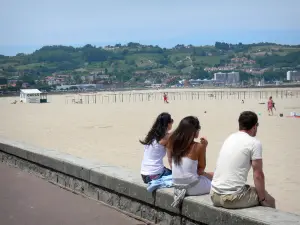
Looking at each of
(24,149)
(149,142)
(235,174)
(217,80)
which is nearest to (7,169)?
(24,149)

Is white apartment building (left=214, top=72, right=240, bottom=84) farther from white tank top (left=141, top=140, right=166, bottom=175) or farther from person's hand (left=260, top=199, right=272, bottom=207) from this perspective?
→ person's hand (left=260, top=199, right=272, bottom=207)

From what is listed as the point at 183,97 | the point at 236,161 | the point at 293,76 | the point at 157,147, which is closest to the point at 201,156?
the point at 236,161

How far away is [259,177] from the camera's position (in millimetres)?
4016

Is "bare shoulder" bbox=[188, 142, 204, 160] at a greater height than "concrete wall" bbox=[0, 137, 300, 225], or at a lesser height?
greater

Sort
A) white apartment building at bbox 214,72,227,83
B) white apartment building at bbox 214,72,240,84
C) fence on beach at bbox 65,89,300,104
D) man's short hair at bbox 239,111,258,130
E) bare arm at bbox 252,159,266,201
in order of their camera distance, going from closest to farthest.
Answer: bare arm at bbox 252,159,266,201 < man's short hair at bbox 239,111,258,130 < fence on beach at bbox 65,89,300,104 < white apartment building at bbox 214,72,240,84 < white apartment building at bbox 214,72,227,83

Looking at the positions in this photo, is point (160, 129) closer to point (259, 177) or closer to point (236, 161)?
point (236, 161)

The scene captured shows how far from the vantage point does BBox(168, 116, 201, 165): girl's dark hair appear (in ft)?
14.8

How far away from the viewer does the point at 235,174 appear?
4.06 m

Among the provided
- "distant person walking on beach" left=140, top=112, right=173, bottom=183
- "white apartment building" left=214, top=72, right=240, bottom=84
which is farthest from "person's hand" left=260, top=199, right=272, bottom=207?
"white apartment building" left=214, top=72, right=240, bottom=84

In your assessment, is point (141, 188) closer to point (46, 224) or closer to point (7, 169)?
point (46, 224)

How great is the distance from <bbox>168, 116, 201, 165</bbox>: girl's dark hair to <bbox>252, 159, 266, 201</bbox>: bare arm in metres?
0.73

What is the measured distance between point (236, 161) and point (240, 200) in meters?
0.32

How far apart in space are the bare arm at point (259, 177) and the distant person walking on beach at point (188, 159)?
2.07ft

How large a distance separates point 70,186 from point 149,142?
1.72 metres
